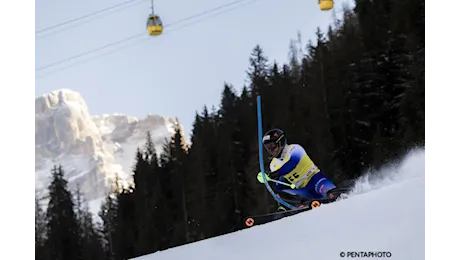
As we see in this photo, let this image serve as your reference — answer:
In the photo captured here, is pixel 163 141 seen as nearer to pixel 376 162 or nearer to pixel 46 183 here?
pixel 46 183

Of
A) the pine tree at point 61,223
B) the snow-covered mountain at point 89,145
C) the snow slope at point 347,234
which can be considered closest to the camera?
the snow slope at point 347,234

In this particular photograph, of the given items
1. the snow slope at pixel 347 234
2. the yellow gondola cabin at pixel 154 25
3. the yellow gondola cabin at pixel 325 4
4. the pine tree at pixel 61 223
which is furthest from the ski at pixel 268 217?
the pine tree at pixel 61 223

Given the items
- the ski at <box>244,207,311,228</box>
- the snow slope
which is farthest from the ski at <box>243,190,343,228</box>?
the snow slope

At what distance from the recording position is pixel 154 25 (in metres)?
5.89

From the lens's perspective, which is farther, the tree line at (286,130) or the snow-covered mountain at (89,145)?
the snow-covered mountain at (89,145)

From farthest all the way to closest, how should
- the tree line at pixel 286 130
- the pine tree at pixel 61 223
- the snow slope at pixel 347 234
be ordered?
the pine tree at pixel 61 223, the tree line at pixel 286 130, the snow slope at pixel 347 234

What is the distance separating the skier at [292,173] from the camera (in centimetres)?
537

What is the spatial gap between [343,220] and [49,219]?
13.4m

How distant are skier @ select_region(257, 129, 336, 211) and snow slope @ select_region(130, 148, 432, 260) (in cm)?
174

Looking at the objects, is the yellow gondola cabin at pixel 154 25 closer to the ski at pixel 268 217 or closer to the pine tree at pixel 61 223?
the ski at pixel 268 217

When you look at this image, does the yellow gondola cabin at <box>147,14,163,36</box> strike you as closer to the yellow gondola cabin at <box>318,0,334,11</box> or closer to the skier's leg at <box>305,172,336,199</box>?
the yellow gondola cabin at <box>318,0,334,11</box>

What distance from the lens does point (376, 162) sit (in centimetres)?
905

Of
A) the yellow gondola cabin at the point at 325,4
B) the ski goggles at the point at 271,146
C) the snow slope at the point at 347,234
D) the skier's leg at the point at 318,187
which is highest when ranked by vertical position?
the yellow gondola cabin at the point at 325,4
